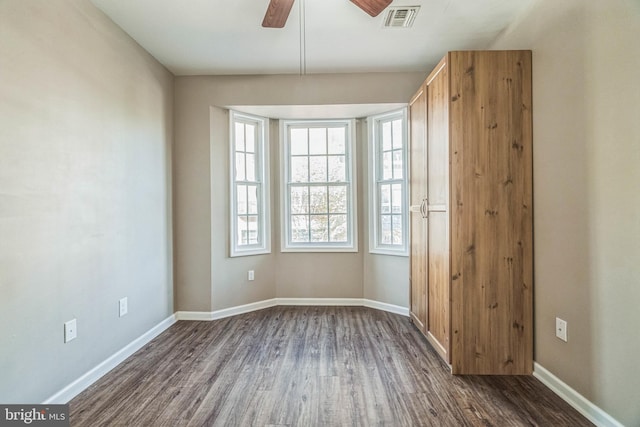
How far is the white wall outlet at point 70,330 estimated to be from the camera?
72.6 inches

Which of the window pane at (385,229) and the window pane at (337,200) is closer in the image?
the window pane at (385,229)

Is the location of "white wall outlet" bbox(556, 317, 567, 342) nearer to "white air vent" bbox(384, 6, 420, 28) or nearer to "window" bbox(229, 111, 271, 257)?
"white air vent" bbox(384, 6, 420, 28)

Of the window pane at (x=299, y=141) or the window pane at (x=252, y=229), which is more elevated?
the window pane at (x=299, y=141)

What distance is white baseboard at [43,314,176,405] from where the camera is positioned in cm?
181

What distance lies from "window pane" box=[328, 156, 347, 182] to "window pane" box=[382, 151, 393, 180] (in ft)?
1.63

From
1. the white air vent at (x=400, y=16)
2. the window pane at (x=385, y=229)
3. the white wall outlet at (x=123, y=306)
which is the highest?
the white air vent at (x=400, y=16)

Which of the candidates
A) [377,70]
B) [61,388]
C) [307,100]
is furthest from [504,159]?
[61,388]

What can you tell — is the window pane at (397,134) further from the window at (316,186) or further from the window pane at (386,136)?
the window at (316,186)

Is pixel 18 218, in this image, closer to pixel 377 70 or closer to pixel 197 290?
pixel 197 290

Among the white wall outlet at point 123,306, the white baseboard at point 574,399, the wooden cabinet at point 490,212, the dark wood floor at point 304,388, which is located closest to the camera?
the white baseboard at point 574,399

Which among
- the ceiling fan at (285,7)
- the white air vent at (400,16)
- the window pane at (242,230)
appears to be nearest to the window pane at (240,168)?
the window pane at (242,230)

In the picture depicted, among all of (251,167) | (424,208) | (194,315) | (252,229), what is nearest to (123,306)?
(194,315)

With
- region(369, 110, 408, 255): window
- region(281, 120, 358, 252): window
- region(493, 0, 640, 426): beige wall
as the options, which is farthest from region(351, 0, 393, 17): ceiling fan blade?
region(281, 120, 358, 252): window

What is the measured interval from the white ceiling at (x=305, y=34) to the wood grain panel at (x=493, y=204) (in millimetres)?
515
